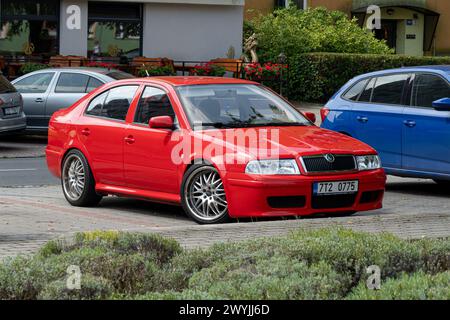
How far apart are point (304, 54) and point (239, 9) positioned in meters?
3.01

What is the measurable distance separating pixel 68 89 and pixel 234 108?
10232mm

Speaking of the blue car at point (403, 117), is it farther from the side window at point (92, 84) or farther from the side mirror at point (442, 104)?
the side window at point (92, 84)

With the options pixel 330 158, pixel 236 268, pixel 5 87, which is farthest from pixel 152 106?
pixel 5 87

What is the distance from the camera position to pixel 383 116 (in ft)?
48.0

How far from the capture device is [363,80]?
15336mm

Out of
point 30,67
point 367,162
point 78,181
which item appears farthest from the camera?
point 30,67

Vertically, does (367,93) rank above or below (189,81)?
below

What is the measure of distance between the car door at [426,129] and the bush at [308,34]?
20.1 meters

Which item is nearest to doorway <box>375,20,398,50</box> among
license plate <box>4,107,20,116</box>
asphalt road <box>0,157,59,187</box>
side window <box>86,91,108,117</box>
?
license plate <box>4,107,20,116</box>

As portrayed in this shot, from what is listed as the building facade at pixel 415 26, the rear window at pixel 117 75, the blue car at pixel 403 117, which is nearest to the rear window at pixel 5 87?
the rear window at pixel 117 75

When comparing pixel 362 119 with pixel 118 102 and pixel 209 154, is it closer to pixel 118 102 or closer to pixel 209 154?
pixel 118 102

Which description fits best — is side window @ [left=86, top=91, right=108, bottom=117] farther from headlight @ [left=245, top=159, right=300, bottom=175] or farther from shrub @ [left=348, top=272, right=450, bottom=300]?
shrub @ [left=348, top=272, right=450, bottom=300]

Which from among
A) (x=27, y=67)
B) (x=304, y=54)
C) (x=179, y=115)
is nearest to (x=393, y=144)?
(x=179, y=115)

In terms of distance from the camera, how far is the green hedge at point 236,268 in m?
6.43
